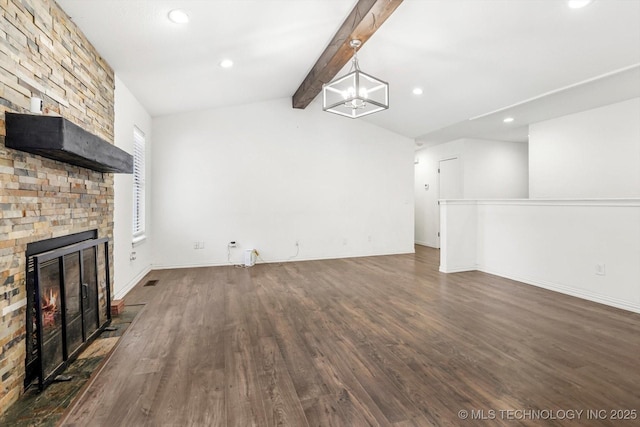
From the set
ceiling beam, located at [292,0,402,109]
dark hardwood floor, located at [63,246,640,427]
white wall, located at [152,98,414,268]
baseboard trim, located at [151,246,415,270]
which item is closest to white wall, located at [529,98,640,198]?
white wall, located at [152,98,414,268]

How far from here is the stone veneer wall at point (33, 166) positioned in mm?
1712

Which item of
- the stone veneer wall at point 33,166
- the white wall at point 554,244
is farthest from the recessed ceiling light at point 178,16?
the white wall at point 554,244

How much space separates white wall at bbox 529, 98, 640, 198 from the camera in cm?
481

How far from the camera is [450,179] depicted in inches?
298

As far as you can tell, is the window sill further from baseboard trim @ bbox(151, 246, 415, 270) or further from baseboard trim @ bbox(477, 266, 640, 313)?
baseboard trim @ bbox(477, 266, 640, 313)

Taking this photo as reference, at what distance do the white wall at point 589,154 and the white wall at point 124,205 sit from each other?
7063 mm

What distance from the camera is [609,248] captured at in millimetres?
3535

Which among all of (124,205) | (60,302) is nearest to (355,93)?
(60,302)

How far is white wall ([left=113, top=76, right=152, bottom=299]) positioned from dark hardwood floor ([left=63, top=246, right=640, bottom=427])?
37 cm

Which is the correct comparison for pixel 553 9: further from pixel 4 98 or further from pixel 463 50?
pixel 4 98

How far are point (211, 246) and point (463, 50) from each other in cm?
498

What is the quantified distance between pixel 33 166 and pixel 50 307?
0.93 m

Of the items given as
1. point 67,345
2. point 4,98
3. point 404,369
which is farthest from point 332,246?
point 4,98

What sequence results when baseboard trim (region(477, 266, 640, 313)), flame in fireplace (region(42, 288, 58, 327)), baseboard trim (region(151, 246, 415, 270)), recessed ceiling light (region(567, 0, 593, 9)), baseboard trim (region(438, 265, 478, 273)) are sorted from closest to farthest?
flame in fireplace (region(42, 288, 58, 327)) → recessed ceiling light (region(567, 0, 593, 9)) → baseboard trim (region(477, 266, 640, 313)) → baseboard trim (region(438, 265, 478, 273)) → baseboard trim (region(151, 246, 415, 270))
